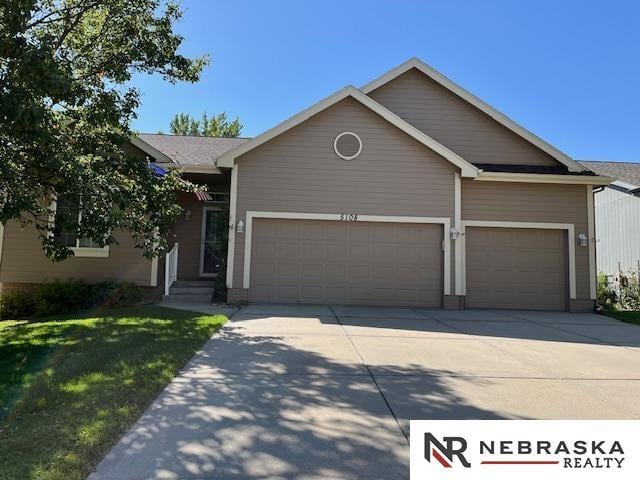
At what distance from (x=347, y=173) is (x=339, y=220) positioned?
124cm

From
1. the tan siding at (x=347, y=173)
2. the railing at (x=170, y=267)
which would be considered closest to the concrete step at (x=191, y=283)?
the railing at (x=170, y=267)

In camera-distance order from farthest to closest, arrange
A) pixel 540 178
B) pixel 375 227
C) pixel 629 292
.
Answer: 1. pixel 629 292
2. pixel 540 178
3. pixel 375 227

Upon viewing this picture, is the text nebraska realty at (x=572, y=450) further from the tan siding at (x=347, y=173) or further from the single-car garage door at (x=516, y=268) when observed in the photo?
the single-car garage door at (x=516, y=268)

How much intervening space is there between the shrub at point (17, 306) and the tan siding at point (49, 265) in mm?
607

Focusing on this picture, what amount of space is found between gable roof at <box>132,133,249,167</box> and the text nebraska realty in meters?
10.1

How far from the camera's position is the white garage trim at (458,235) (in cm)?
1112

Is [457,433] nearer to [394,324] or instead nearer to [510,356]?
[510,356]

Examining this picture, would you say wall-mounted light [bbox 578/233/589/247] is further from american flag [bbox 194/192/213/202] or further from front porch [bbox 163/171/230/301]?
american flag [bbox 194/192/213/202]

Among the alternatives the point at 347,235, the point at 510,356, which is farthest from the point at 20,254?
the point at 510,356

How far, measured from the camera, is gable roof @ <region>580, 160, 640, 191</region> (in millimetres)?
17547

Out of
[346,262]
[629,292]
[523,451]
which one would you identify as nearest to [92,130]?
[346,262]

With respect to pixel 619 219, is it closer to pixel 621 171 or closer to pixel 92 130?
pixel 621 171

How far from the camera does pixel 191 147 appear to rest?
14.3m

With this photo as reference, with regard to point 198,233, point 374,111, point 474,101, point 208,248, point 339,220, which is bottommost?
point 208,248
